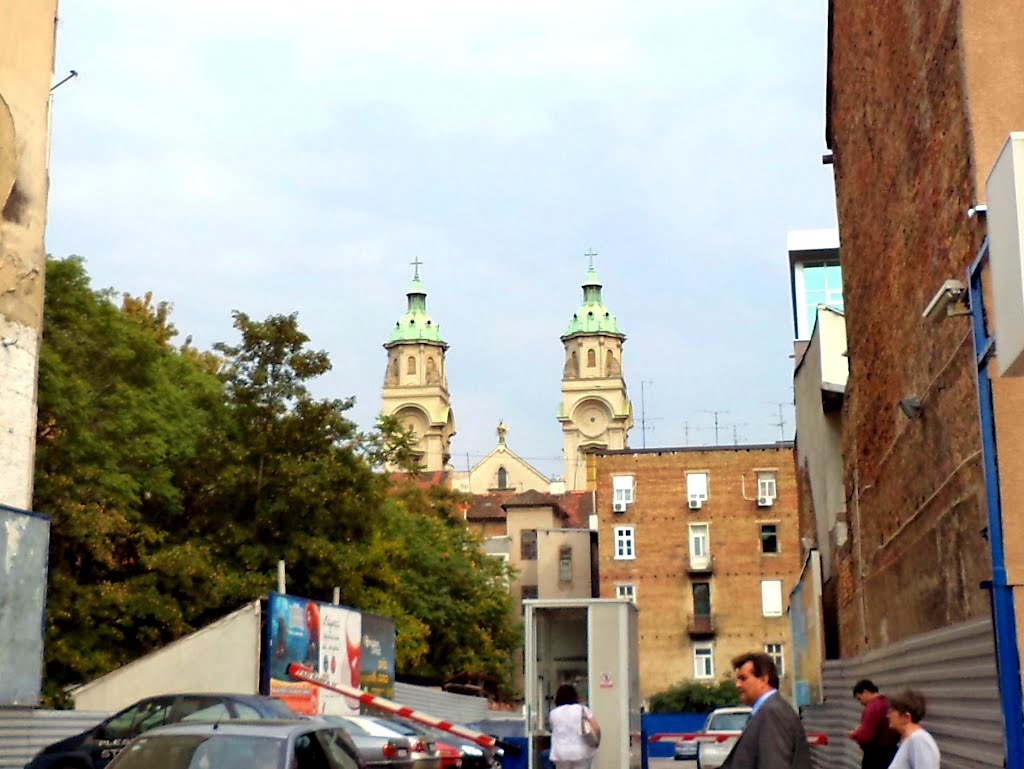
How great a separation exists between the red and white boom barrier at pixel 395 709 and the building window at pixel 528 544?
59.4 m

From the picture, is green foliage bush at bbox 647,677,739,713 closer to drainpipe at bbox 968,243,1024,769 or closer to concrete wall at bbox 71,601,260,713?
concrete wall at bbox 71,601,260,713

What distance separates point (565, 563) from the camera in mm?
80500

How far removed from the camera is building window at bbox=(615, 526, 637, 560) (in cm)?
7262

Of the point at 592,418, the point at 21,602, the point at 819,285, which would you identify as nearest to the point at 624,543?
the point at 819,285

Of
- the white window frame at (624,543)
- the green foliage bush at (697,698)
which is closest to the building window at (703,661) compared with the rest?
the green foliage bush at (697,698)

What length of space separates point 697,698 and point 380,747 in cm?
5024

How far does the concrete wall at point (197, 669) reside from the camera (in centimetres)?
2412

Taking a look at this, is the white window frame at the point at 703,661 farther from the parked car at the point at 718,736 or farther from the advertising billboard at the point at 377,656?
the parked car at the point at 718,736

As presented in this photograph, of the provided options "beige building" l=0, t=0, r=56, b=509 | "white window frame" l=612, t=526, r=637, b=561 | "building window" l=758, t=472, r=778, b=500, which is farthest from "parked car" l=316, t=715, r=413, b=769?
"building window" l=758, t=472, r=778, b=500

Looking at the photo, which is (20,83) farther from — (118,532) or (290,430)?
(290,430)

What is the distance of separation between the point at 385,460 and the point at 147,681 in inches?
759

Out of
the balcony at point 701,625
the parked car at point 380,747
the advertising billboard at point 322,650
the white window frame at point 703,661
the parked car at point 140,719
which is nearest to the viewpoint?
the parked car at point 140,719

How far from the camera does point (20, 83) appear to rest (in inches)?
888

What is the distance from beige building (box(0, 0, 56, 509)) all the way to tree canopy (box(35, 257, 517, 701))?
10.3 m
